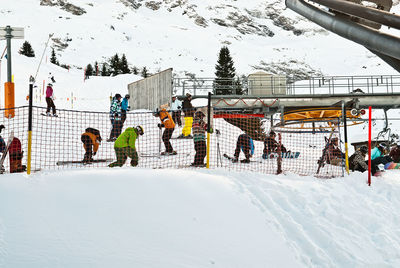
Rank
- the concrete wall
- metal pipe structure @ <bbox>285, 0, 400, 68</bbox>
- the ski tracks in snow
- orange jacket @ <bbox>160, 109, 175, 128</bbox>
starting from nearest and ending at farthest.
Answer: the ski tracks in snow, metal pipe structure @ <bbox>285, 0, 400, 68</bbox>, orange jacket @ <bbox>160, 109, 175, 128</bbox>, the concrete wall

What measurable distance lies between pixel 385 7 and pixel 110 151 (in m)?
8.17

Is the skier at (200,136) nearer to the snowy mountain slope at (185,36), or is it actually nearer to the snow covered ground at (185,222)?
the snow covered ground at (185,222)

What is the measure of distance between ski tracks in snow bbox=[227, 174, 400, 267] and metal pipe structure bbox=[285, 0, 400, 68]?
229 centimetres

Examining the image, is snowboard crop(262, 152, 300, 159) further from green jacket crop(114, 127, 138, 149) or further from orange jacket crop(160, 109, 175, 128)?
green jacket crop(114, 127, 138, 149)

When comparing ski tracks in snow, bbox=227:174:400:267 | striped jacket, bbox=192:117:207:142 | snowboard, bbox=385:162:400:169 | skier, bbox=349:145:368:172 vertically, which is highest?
striped jacket, bbox=192:117:207:142

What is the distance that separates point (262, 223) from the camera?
4992 millimetres

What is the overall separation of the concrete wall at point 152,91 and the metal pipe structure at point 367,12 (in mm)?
14804

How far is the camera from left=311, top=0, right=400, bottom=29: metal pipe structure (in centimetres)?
477

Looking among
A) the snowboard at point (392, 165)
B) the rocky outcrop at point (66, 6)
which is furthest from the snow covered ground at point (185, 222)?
the rocky outcrop at point (66, 6)

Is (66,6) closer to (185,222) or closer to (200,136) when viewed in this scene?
(200,136)

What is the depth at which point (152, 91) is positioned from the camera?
21438mm

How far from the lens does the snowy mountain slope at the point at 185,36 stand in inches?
2987

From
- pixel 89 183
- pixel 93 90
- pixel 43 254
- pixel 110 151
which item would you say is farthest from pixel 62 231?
pixel 93 90

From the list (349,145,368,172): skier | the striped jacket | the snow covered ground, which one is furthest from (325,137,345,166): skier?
the snow covered ground
